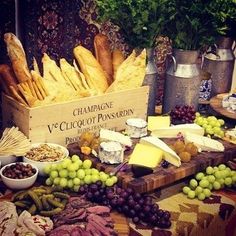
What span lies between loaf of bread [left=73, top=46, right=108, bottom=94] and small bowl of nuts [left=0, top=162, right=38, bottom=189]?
0.44 m

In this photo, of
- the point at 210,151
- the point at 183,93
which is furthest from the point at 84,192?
the point at 183,93

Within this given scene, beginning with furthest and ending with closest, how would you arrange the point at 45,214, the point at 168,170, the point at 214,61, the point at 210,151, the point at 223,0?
the point at 214,61, the point at 223,0, the point at 210,151, the point at 168,170, the point at 45,214

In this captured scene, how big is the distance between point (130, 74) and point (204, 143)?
0.39 m

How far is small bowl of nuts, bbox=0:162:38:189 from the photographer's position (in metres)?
1.46

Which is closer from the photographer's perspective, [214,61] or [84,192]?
[84,192]

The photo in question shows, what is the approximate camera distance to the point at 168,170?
61.5 inches

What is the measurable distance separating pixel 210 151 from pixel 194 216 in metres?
0.36

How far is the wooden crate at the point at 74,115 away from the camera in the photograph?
163 centimetres

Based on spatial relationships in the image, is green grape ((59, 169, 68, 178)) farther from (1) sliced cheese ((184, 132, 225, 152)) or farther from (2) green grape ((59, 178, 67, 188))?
(1) sliced cheese ((184, 132, 225, 152))

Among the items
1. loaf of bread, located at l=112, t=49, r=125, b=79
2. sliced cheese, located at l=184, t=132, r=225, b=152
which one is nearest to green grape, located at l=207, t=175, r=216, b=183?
sliced cheese, located at l=184, t=132, r=225, b=152

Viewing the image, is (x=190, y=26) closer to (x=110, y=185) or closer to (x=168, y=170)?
(x=168, y=170)

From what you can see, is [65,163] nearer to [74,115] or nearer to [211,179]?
[74,115]

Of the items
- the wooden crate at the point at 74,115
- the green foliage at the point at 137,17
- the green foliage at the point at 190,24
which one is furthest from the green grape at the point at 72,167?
the green foliage at the point at 190,24

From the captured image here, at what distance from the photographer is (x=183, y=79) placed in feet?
6.64
